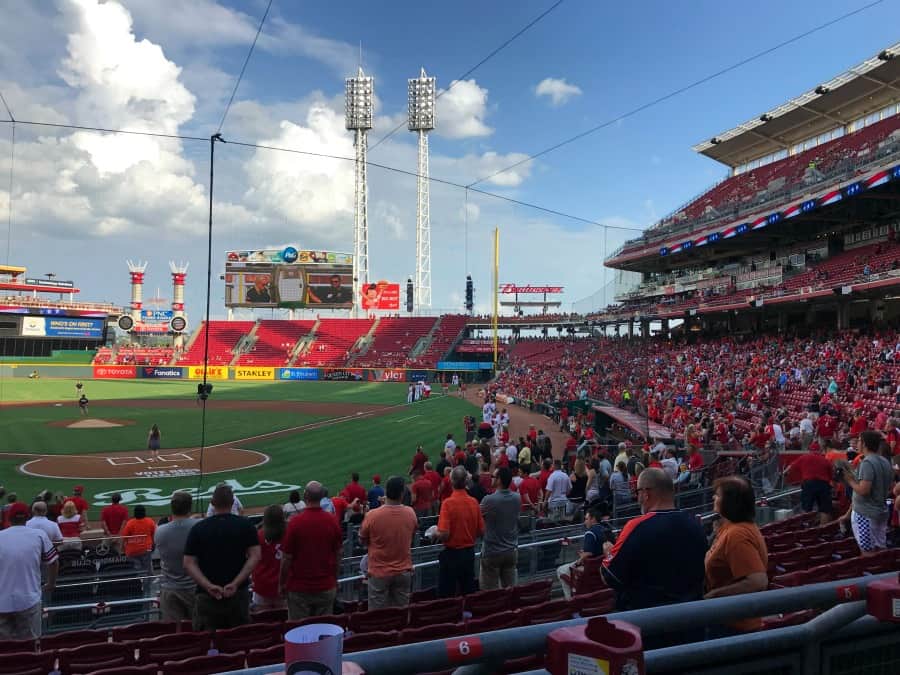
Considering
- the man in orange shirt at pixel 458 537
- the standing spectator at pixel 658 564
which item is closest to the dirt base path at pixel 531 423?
the man in orange shirt at pixel 458 537

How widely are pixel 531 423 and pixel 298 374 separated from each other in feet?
136

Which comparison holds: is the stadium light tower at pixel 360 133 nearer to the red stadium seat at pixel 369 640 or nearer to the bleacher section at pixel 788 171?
the bleacher section at pixel 788 171

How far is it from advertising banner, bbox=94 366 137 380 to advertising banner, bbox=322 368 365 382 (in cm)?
2124

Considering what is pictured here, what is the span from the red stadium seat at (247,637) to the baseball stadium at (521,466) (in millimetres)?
28

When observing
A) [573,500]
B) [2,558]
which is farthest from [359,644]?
[573,500]

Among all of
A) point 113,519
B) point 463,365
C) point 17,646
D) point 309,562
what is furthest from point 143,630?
point 463,365

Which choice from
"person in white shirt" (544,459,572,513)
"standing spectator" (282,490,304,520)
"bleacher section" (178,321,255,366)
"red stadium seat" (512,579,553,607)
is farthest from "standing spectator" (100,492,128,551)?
"bleacher section" (178,321,255,366)

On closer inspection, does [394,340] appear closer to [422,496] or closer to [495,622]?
[422,496]

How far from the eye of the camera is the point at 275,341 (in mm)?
76062

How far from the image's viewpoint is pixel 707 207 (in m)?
49.1

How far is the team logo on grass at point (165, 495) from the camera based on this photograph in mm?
17359

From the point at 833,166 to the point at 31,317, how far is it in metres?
80.5

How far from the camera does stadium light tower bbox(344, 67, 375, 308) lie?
77.4 meters

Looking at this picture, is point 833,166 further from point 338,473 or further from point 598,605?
point 598,605
